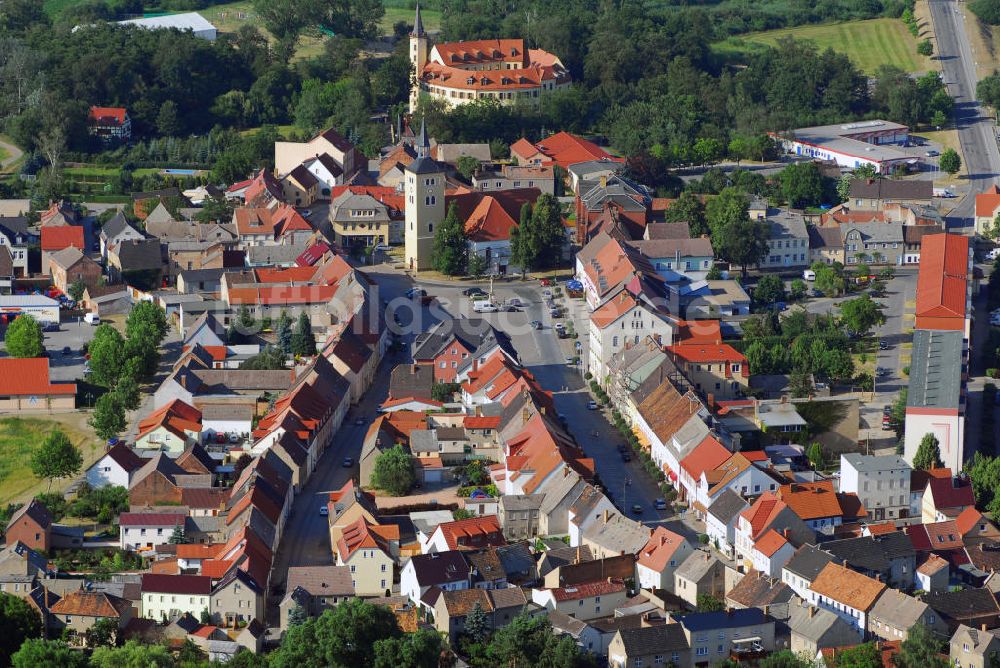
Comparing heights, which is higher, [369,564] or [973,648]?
[973,648]

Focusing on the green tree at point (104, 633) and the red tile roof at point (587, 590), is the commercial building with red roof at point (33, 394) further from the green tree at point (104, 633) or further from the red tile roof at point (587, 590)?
the red tile roof at point (587, 590)

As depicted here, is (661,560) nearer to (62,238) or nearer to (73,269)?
(73,269)

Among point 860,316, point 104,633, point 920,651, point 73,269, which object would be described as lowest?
point 104,633

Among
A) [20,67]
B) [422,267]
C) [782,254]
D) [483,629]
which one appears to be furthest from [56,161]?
[483,629]

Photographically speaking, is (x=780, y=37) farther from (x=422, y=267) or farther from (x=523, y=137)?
(x=422, y=267)

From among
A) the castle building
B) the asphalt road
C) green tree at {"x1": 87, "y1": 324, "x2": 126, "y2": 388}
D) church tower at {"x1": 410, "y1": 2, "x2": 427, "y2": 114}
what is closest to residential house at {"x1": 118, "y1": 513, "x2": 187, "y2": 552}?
green tree at {"x1": 87, "y1": 324, "x2": 126, "y2": 388}

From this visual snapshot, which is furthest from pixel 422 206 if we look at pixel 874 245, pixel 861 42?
pixel 861 42

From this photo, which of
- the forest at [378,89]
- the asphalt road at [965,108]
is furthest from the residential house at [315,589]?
the asphalt road at [965,108]
